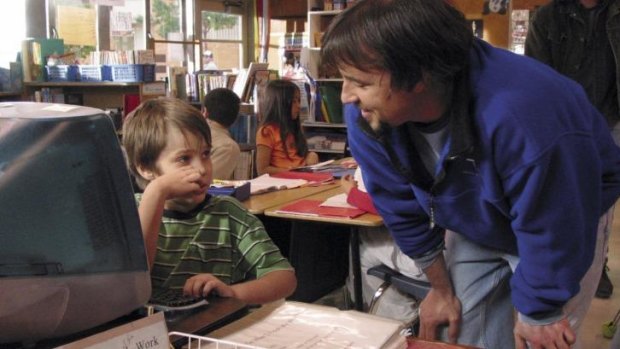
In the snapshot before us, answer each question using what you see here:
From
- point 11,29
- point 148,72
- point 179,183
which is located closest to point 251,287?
point 179,183

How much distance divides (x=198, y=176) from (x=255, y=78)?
4.65 metres

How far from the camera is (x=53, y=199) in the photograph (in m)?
0.66

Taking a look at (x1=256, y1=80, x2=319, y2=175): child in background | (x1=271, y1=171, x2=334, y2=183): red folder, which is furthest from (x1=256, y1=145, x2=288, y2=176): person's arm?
(x1=271, y1=171, x2=334, y2=183): red folder

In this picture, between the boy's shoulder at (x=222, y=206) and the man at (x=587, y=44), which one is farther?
the man at (x=587, y=44)

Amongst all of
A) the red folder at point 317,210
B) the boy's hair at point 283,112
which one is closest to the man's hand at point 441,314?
the red folder at point 317,210

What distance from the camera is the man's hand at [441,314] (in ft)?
5.14

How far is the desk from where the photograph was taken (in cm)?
227

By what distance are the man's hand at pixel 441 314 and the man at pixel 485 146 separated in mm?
180

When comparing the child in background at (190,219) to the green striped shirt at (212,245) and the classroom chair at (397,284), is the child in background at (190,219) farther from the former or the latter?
the classroom chair at (397,284)

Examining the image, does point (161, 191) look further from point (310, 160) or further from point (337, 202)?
point (310, 160)

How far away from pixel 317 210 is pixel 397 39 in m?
1.41

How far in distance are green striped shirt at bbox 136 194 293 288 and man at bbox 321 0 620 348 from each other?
274 mm

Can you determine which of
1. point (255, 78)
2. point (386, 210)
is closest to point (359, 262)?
point (386, 210)

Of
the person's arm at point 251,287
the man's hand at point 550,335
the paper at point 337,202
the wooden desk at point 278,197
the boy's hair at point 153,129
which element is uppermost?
the boy's hair at point 153,129
